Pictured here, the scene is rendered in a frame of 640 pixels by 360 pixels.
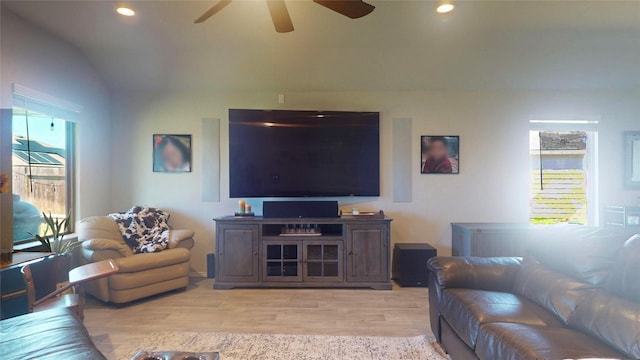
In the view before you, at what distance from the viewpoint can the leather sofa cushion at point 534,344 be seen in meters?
1.29

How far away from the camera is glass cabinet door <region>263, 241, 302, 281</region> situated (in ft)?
11.4

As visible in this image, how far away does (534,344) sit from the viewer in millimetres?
1352

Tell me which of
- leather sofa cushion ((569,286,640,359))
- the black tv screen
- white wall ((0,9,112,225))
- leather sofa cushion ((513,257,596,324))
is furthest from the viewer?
the black tv screen

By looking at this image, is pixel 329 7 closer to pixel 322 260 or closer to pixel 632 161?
pixel 322 260

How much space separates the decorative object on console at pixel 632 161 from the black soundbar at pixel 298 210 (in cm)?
405

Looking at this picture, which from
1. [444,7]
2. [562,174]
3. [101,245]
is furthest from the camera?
[562,174]

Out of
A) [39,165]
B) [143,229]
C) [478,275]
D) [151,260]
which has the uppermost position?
[39,165]

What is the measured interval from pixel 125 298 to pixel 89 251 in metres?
0.61

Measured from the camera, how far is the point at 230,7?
9.09ft

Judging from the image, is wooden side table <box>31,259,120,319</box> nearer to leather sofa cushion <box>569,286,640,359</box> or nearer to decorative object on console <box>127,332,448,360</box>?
decorative object on console <box>127,332,448,360</box>

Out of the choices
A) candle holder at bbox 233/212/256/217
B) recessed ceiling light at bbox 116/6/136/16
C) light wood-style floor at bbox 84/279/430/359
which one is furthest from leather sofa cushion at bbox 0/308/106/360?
recessed ceiling light at bbox 116/6/136/16

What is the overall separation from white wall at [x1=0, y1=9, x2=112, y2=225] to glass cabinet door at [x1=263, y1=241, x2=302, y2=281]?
2.38m

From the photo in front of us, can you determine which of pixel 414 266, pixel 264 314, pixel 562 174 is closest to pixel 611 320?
pixel 414 266

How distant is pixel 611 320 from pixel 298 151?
3082 millimetres
